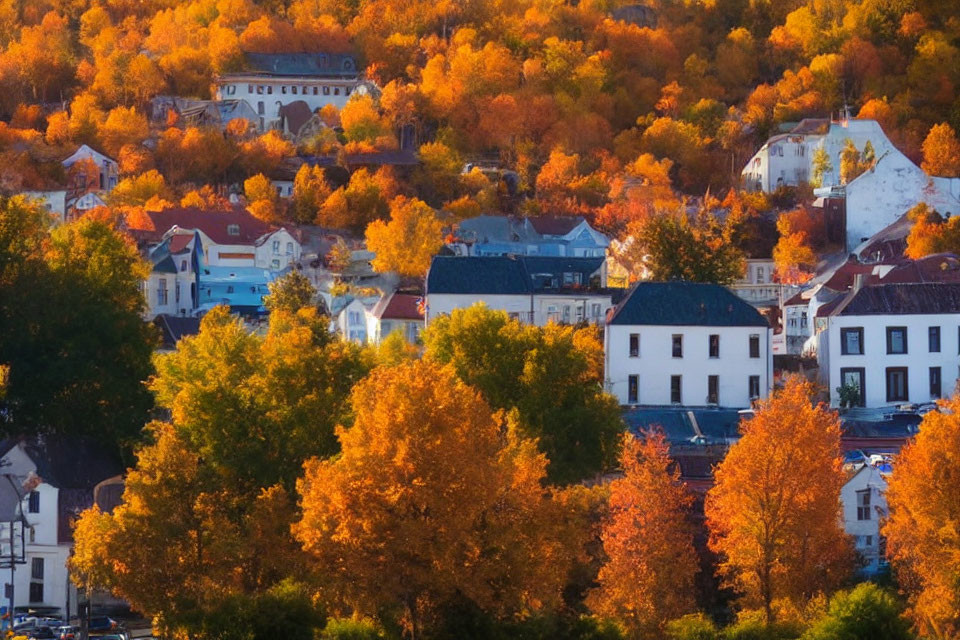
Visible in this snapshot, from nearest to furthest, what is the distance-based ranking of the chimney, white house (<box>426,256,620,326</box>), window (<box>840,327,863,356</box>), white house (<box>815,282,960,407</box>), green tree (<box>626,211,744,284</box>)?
1. white house (<box>815,282,960,407</box>)
2. window (<box>840,327,863,356</box>)
3. the chimney
4. white house (<box>426,256,620,326</box>)
5. green tree (<box>626,211,744,284</box>)

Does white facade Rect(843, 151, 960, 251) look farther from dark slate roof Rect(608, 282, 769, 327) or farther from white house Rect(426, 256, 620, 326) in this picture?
dark slate roof Rect(608, 282, 769, 327)

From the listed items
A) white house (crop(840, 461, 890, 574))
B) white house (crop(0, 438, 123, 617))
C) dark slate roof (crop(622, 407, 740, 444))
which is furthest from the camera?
dark slate roof (crop(622, 407, 740, 444))

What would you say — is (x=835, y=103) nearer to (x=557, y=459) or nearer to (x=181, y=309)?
(x=181, y=309)

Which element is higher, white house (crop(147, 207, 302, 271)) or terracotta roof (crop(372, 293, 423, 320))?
white house (crop(147, 207, 302, 271))


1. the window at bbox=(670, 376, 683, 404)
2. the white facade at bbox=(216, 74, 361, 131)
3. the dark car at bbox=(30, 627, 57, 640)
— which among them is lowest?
the dark car at bbox=(30, 627, 57, 640)

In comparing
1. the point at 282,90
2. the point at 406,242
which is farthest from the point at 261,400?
the point at 282,90

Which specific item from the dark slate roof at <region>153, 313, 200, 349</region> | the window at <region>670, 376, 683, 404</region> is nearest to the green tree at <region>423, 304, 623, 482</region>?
the window at <region>670, 376, 683, 404</region>
